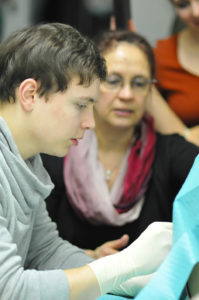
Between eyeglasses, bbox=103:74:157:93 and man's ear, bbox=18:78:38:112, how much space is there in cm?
60

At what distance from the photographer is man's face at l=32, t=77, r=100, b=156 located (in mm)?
949

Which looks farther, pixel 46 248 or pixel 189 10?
pixel 189 10

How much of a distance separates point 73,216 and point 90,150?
0.22 meters

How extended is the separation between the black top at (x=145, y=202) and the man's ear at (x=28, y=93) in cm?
56

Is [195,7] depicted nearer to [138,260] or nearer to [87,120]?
[87,120]

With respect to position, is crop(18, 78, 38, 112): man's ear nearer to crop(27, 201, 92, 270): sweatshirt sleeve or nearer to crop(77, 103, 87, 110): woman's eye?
crop(77, 103, 87, 110): woman's eye

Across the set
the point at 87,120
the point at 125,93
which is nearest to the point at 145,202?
the point at 125,93

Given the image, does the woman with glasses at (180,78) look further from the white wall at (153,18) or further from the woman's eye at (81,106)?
the woman's eye at (81,106)

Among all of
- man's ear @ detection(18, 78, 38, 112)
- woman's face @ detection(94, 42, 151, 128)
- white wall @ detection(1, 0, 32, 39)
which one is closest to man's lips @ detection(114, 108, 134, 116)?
woman's face @ detection(94, 42, 151, 128)

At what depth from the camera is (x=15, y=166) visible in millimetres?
953

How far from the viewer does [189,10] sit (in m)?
1.67

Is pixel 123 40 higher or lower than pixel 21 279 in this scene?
higher

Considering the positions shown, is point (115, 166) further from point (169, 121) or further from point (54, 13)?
point (54, 13)

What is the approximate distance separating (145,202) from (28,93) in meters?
0.74
